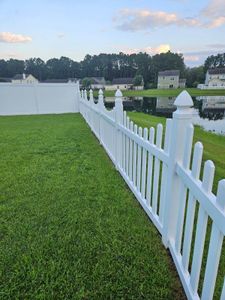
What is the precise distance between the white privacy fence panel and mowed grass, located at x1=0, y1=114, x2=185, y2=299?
34.9 ft

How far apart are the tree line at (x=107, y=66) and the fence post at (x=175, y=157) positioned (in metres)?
68.3

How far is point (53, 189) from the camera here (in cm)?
346

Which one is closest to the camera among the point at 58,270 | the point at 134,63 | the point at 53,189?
the point at 58,270

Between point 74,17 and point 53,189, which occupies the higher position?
point 74,17

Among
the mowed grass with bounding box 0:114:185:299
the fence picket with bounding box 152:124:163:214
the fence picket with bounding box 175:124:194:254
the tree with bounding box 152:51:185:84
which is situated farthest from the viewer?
the tree with bounding box 152:51:185:84

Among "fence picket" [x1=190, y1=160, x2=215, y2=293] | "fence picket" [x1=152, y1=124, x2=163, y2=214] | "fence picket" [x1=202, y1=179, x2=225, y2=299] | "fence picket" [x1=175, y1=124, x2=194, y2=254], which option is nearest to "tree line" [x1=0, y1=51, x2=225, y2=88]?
"fence picket" [x1=152, y1=124, x2=163, y2=214]

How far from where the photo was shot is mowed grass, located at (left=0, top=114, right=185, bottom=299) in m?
1.78

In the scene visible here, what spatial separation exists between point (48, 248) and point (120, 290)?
0.84 m

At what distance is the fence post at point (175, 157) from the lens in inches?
67.1

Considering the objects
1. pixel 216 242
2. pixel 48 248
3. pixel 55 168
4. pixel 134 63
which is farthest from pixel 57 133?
pixel 134 63

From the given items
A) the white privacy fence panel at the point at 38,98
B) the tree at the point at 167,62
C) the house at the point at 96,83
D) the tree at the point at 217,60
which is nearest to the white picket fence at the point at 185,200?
the white privacy fence panel at the point at 38,98

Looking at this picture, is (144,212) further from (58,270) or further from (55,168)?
(55,168)

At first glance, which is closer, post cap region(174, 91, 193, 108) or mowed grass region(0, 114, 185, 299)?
post cap region(174, 91, 193, 108)

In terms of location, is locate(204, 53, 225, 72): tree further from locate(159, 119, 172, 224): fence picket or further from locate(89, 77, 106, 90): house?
locate(159, 119, 172, 224): fence picket
